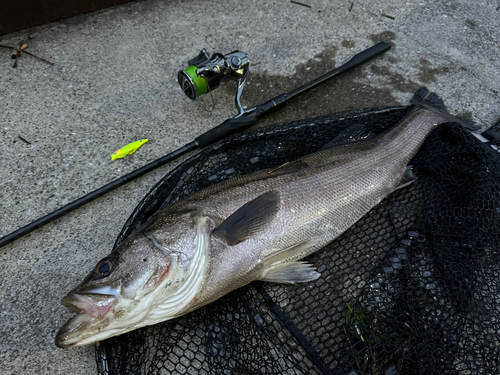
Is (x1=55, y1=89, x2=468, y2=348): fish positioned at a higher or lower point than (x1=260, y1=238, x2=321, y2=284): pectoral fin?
higher

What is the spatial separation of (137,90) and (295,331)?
2824 mm

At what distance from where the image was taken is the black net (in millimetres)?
2018

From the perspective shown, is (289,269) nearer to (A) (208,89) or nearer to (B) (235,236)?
(B) (235,236)

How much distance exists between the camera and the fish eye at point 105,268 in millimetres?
1917

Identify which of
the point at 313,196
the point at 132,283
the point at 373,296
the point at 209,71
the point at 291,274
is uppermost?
the point at 209,71

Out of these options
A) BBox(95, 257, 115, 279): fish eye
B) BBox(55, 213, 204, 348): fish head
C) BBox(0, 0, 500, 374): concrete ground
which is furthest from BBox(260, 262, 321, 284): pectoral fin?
BBox(0, 0, 500, 374): concrete ground

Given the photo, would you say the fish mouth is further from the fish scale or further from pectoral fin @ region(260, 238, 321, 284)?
pectoral fin @ region(260, 238, 321, 284)

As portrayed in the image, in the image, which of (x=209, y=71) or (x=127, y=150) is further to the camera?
(x=127, y=150)

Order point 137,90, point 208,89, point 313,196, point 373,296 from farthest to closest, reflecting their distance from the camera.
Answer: point 137,90 < point 208,89 < point 313,196 < point 373,296

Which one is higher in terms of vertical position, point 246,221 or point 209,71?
point 209,71

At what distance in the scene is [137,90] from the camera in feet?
12.2

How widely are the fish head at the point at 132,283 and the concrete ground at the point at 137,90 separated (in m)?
0.65

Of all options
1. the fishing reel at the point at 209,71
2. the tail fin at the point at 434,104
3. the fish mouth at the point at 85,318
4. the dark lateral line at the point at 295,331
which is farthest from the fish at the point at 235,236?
the fishing reel at the point at 209,71

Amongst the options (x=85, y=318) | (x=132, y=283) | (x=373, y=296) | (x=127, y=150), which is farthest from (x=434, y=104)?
(x=85, y=318)
